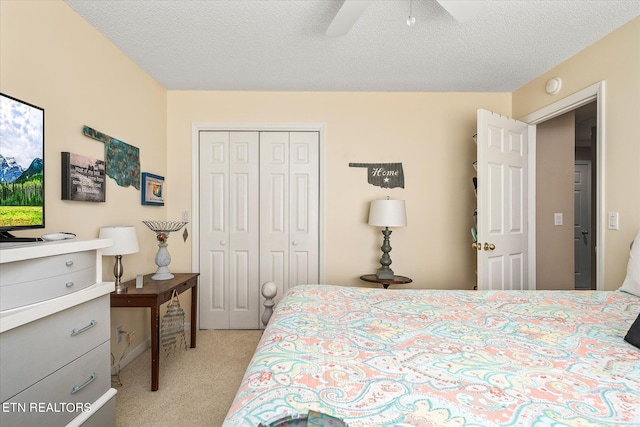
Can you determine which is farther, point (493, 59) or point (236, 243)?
point (236, 243)

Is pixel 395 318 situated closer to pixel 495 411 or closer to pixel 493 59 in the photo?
pixel 495 411

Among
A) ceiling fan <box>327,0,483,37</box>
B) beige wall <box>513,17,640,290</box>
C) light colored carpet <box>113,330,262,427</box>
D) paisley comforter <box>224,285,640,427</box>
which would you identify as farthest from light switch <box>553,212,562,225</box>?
light colored carpet <box>113,330,262,427</box>

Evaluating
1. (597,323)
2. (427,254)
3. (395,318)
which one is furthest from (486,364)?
(427,254)

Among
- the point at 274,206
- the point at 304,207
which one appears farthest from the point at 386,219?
the point at 274,206

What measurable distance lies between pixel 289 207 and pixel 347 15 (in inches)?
79.5

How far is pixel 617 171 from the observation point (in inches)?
88.3

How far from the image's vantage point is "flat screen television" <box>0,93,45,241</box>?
4.67 feet

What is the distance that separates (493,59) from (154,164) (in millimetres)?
3066

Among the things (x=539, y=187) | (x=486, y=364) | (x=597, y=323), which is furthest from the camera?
(x=539, y=187)

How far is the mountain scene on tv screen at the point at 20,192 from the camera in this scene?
1.44 metres

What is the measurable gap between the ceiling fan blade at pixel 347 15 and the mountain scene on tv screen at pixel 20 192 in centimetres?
165

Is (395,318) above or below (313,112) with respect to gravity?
below

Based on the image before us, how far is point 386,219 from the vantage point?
312 centimetres

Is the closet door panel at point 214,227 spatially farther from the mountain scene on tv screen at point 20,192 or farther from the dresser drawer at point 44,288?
the dresser drawer at point 44,288
